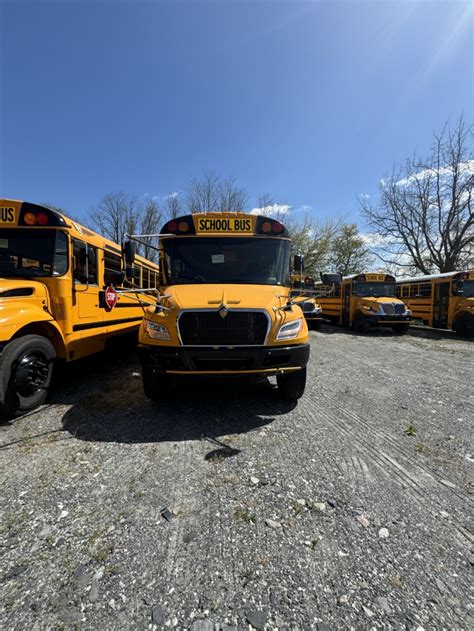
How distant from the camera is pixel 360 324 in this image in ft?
42.2

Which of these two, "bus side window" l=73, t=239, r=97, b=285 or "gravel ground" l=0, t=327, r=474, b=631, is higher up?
"bus side window" l=73, t=239, r=97, b=285

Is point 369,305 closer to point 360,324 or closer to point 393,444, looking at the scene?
point 360,324

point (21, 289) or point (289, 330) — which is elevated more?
point (21, 289)

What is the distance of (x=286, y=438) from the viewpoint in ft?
9.75

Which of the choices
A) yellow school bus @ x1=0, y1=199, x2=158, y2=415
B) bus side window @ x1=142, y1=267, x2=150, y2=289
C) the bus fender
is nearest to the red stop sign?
yellow school bus @ x1=0, y1=199, x2=158, y2=415

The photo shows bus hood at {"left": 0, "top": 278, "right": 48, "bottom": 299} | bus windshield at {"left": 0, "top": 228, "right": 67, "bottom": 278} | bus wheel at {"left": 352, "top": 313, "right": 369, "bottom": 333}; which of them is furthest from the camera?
bus wheel at {"left": 352, "top": 313, "right": 369, "bottom": 333}

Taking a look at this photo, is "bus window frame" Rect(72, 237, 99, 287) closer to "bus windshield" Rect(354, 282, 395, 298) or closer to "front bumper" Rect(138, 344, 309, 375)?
"front bumper" Rect(138, 344, 309, 375)

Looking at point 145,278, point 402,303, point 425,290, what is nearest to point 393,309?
point 402,303

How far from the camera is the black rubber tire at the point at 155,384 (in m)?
3.52

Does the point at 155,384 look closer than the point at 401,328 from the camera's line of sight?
Yes

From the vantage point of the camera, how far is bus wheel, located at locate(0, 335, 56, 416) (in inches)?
126

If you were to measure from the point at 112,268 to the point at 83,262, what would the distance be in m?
1.50

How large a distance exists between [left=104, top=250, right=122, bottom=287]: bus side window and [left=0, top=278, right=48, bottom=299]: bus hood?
5.69 feet

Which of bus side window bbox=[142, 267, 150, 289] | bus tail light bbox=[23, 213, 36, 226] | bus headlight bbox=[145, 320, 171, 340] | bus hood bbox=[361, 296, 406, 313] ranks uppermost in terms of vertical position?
bus tail light bbox=[23, 213, 36, 226]
